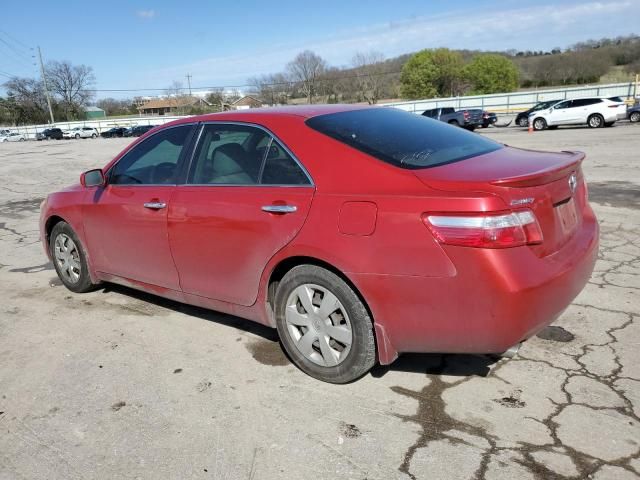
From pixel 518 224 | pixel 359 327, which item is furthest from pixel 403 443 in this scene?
pixel 518 224

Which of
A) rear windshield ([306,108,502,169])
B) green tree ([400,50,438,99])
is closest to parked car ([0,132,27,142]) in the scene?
green tree ([400,50,438,99])

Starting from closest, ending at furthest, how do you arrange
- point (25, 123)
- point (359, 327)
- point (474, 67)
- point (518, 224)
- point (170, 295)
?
point (518, 224) → point (359, 327) → point (170, 295) → point (474, 67) → point (25, 123)

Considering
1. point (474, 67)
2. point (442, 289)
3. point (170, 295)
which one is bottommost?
point (170, 295)

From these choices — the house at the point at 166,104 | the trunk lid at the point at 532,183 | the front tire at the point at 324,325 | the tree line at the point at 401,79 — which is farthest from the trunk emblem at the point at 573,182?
the house at the point at 166,104

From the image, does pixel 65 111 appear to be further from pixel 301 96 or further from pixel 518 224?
pixel 518 224

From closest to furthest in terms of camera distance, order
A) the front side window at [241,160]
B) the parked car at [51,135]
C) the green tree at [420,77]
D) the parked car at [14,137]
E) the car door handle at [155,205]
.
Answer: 1. the front side window at [241,160]
2. the car door handle at [155,205]
3. the parked car at [51,135]
4. the parked car at [14,137]
5. the green tree at [420,77]

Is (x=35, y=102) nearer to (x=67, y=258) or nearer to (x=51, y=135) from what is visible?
(x=51, y=135)

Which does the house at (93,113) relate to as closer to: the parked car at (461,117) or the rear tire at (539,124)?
the parked car at (461,117)

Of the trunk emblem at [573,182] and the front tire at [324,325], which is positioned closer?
the front tire at [324,325]

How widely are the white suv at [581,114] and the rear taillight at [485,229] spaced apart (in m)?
27.0

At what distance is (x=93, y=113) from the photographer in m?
104

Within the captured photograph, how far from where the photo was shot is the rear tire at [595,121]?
85.7ft

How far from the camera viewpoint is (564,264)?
2812 millimetres

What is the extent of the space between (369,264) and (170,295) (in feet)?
6.46
